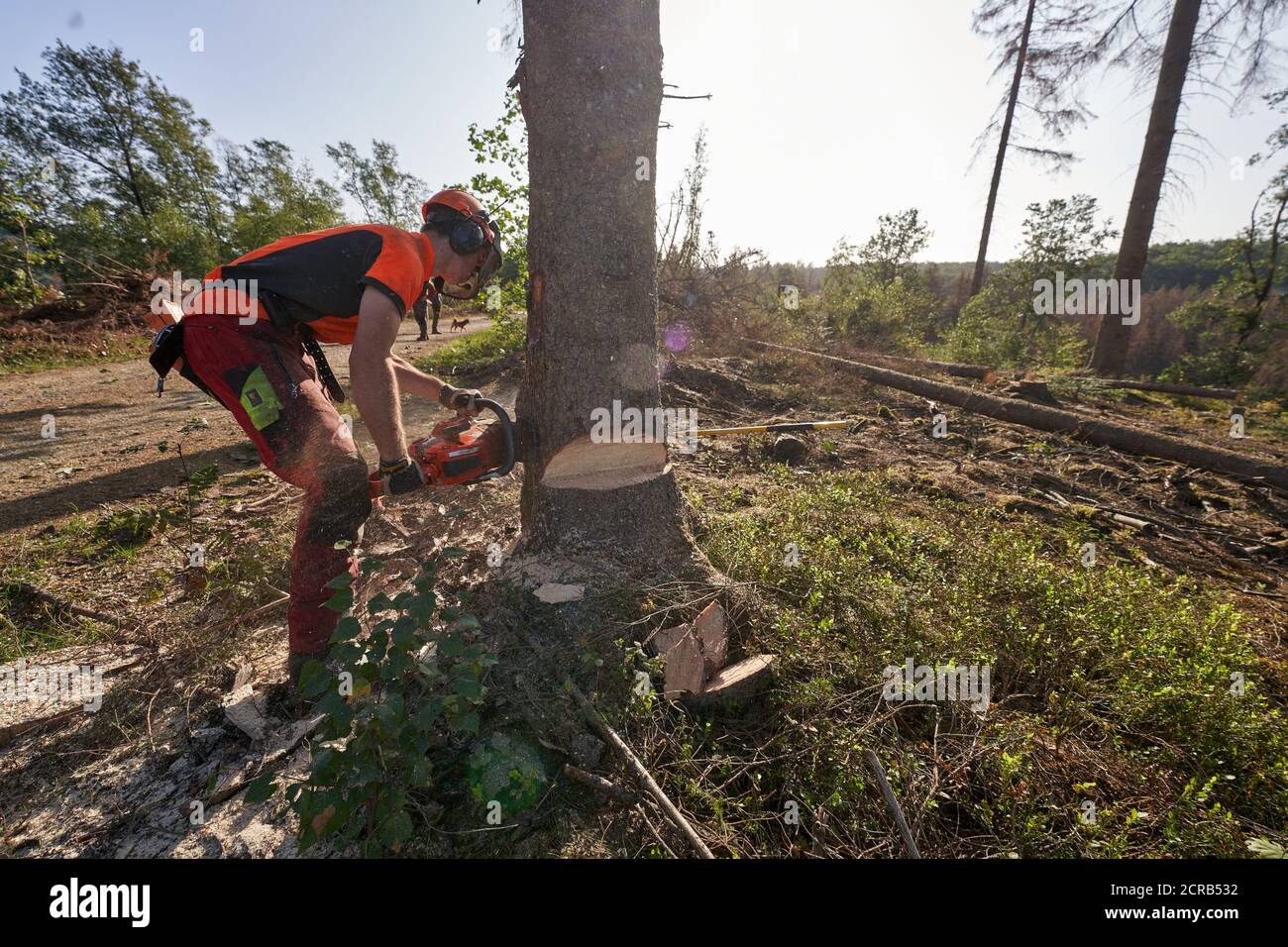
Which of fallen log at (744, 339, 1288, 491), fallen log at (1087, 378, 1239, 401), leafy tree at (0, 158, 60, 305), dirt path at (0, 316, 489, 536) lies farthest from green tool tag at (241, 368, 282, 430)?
fallen log at (1087, 378, 1239, 401)

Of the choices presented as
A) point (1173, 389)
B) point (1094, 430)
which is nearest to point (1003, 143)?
point (1173, 389)

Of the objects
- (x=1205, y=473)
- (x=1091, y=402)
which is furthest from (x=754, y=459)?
(x=1091, y=402)

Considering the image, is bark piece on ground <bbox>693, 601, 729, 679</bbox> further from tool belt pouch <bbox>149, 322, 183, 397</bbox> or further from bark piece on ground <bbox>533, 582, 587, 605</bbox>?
tool belt pouch <bbox>149, 322, 183, 397</bbox>

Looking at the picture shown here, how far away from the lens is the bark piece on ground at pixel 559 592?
6.69 feet

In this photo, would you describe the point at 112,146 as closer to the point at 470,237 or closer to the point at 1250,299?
the point at 470,237

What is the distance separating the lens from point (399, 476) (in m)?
2.02

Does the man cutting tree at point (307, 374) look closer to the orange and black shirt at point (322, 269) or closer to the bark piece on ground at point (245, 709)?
the orange and black shirt at point (322, 269)

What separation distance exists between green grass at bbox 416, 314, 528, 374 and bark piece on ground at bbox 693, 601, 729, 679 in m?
6.12

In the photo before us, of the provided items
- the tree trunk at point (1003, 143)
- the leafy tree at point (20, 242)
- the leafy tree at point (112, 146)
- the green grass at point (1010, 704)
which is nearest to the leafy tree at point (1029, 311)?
the tree trunk at point (1003, 143)
